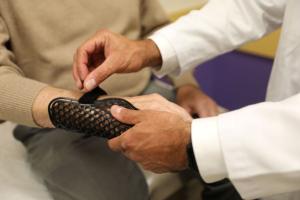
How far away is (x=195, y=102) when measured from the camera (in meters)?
1.22

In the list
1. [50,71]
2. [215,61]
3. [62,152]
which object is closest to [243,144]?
[62,152]

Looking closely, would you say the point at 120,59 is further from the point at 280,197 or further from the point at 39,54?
the point at 280,197

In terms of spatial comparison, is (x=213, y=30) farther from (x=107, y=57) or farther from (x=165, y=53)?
(x=107, y=57)

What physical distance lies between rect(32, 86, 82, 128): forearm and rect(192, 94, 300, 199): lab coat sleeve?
14.2 inches

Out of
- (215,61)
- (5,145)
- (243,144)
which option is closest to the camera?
(243,144)

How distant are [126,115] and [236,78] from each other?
129 cm

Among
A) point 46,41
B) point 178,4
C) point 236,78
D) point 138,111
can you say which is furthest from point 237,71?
point 138,111

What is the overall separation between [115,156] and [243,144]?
44cm

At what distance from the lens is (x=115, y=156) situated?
3.40 ft

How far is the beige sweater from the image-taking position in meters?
0.93

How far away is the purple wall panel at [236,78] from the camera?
72.6 inches

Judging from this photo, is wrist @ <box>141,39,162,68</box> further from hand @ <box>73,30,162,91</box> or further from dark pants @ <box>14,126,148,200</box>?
dark pants @ <box>14,126,148,200</box>

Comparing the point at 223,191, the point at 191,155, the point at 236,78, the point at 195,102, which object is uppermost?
the point at 191,155

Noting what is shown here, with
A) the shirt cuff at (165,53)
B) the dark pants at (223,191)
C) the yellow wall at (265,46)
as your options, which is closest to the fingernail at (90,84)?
the shirt cuff at (165,53)
